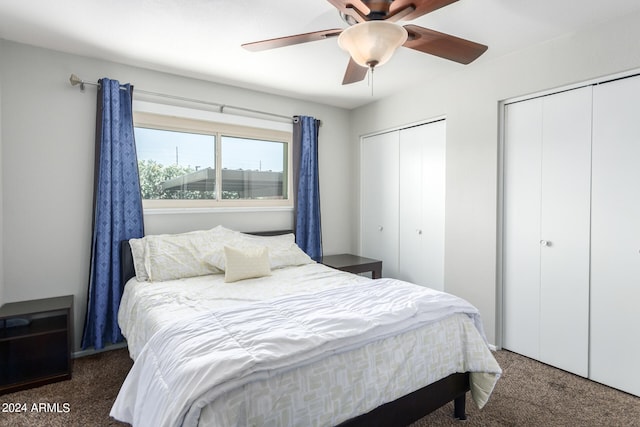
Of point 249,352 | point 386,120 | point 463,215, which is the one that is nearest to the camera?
point 249,352

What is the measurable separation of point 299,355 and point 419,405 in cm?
79

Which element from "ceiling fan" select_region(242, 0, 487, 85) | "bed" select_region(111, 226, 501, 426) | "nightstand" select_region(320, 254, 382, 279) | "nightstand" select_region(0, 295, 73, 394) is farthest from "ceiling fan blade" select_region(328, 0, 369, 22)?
"nightstand" select_region(0, 295, 73, 394)

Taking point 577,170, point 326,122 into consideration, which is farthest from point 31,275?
point 577,170

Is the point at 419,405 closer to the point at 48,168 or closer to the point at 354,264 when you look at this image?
the point at 354,264

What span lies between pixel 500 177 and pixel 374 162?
1600 millimetres

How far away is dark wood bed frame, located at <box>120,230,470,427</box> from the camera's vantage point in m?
1.54

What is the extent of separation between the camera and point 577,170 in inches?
98.0

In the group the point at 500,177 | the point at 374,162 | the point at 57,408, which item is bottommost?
the point at 57,408

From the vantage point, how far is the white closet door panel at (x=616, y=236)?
88.0 inches

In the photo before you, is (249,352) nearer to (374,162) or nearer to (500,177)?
(500,177)

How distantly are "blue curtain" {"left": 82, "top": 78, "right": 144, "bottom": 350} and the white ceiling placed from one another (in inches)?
14.5

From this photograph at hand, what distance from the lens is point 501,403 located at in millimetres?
2172

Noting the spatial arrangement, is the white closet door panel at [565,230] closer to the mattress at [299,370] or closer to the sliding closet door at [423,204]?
the sliding closet door at [423,204]

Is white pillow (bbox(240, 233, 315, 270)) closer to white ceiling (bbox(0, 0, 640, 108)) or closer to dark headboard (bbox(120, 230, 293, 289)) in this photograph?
dark headboard (bbox(120, 230, 293, 289))
